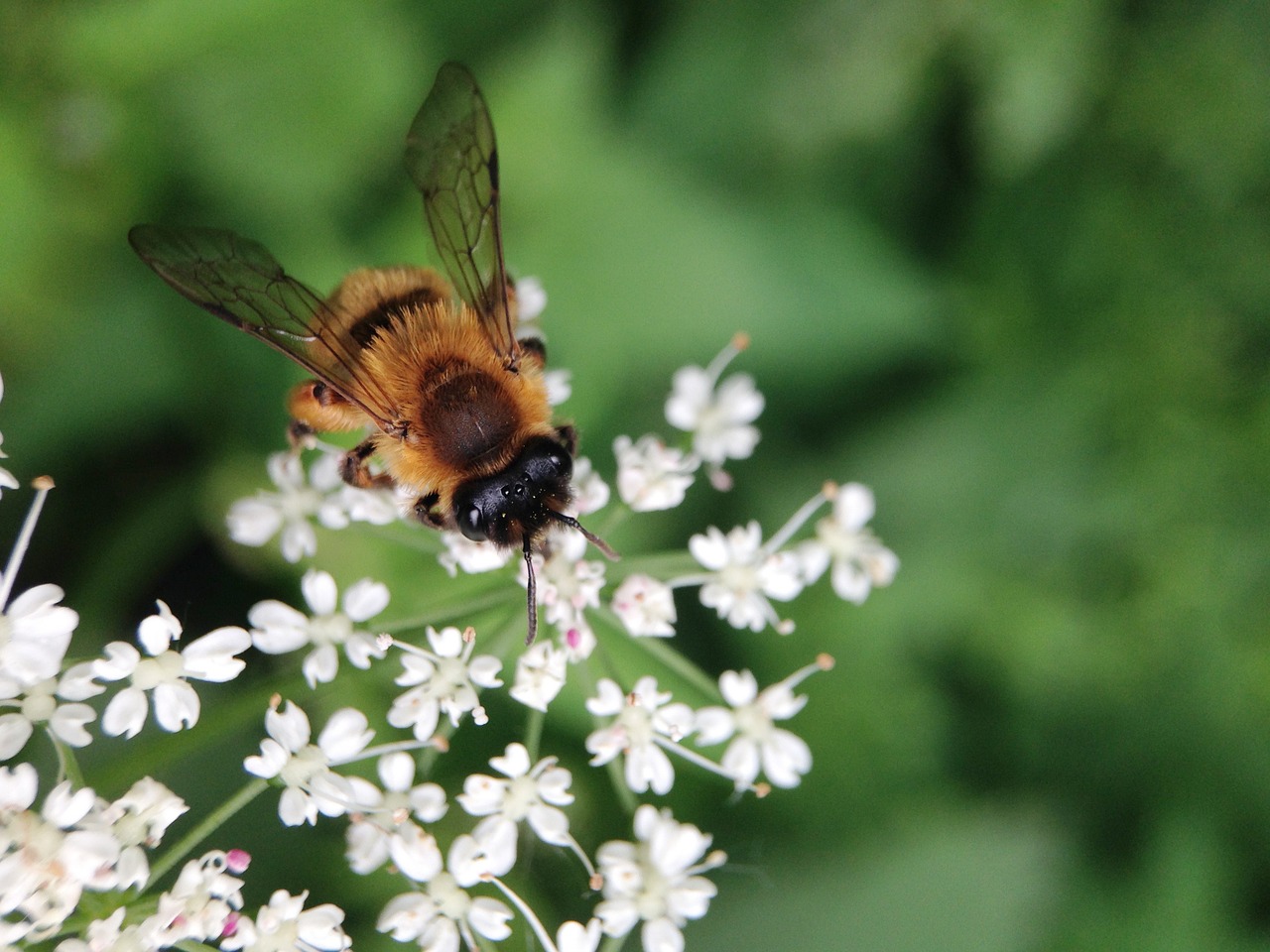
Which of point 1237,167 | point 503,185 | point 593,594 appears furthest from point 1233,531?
point 503,185

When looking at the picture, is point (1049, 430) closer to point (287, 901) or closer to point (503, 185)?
point (503, 185)

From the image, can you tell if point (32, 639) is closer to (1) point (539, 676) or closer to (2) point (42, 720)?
(2) point (42, 720)

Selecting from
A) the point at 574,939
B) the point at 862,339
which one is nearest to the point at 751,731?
the point at 574,939

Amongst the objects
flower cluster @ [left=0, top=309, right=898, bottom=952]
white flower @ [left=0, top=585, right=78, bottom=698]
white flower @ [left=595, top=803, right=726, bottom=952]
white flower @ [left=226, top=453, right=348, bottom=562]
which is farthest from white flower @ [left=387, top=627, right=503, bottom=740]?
white flower @ [left=0, top=585, right=78, bottom=698]

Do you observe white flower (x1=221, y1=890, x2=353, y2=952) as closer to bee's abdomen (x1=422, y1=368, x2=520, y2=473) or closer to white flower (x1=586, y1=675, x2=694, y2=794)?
white flower (x1=586, y1=675, x2=694, y2=794)

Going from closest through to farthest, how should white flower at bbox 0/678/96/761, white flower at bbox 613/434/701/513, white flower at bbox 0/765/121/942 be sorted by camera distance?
white flower at bbox 0/765/121/942 → white flower at bbox 0/678/96/761 → white flower at bbox 613/434/701/513
